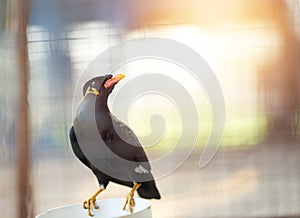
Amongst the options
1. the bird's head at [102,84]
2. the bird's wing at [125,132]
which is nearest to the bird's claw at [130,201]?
the bird's wing at [125,132]

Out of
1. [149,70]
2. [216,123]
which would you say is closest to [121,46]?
[149,70]

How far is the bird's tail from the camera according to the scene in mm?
1278

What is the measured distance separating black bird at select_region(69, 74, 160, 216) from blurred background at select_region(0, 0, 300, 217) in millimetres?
38

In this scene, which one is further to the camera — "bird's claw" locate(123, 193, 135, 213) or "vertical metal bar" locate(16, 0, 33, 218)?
"vertical metal bar" locate(16, 0, 33, 218)

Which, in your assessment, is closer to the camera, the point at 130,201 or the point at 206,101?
the point at 130,201

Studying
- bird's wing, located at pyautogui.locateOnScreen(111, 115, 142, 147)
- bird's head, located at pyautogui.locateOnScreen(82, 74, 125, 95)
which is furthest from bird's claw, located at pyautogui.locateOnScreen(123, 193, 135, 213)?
bird's head, located at pyautogui.locateOnScreen(82, 74, 125, 95)

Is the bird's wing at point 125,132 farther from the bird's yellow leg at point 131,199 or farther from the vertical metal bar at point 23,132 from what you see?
the vertical metal bar at point 23,132

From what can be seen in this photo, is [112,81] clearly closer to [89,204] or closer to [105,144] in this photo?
[105,144]

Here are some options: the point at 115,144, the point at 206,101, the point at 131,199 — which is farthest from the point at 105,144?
the point at 206,101

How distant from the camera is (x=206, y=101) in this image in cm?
131

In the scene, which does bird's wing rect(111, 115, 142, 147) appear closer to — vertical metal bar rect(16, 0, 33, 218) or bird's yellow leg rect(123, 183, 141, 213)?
bird's yellow leg rect(123, 183, 141, 213)

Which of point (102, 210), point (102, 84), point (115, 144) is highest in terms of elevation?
point (102, 84)

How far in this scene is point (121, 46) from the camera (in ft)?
4.28

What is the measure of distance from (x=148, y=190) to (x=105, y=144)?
6.9 inches
